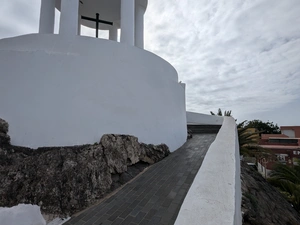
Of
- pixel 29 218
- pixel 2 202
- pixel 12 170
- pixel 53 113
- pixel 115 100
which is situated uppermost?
pixel 115 100

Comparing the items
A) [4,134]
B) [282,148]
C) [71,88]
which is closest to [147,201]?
[71,88]

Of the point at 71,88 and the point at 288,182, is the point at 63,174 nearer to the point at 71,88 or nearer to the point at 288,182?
the point at 71,88

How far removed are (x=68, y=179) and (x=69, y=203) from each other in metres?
0.39

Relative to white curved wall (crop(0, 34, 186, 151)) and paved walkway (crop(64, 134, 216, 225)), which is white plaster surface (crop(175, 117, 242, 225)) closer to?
paved walkway (crop(64, 134, 216, 225))

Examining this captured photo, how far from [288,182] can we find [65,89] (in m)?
10.9

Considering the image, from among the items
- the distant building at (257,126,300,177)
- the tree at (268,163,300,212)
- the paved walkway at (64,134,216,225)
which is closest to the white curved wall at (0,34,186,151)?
the paved walkway at (64,134,216,225)

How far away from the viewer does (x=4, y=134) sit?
132 inches

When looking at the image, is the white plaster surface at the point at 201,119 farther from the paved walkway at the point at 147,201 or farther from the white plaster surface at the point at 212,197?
the white plaster surface at the point at 212,197

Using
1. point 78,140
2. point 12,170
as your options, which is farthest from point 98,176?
point 12,170

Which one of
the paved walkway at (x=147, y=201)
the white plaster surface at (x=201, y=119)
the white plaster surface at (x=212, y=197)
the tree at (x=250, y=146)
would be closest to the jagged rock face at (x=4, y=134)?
the paved walkway at (x=147, y=201)

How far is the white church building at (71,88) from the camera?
344 centimetres

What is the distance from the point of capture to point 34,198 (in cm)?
272

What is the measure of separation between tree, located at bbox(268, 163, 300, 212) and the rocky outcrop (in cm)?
849

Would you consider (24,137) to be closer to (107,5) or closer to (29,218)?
(29,218)
